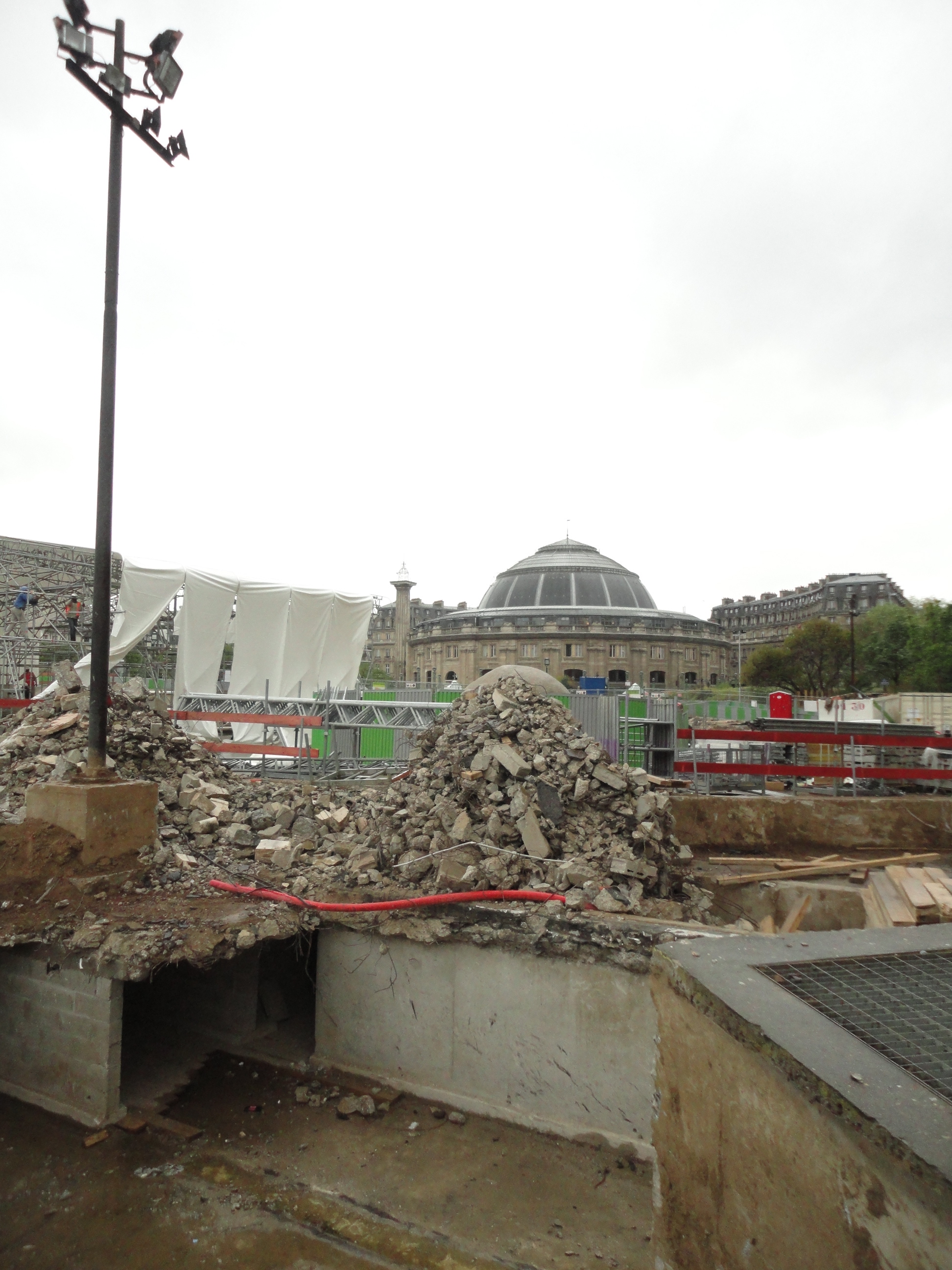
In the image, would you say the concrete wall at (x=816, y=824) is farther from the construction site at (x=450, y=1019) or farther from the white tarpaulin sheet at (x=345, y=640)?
the white tarpaulin sheet at (x=345, y=640)

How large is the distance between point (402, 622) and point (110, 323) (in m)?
82.4

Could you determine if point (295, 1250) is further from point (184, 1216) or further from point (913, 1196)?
point (913, 1196)

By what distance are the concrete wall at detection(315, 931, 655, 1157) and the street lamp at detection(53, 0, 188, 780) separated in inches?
118

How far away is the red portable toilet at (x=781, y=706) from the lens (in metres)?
20.7

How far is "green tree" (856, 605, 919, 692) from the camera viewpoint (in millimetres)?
45719

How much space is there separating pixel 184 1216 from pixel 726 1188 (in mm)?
3804

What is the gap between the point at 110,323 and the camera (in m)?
6.88

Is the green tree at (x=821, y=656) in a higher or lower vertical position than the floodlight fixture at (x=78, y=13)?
lower

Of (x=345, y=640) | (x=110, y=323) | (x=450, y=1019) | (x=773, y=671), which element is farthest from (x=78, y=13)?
(x=773, y=671)

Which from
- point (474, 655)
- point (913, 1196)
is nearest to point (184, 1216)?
point (913, 1196)

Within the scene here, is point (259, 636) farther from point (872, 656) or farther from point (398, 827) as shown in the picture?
point (872, 656)

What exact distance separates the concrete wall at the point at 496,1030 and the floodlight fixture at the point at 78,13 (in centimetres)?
799

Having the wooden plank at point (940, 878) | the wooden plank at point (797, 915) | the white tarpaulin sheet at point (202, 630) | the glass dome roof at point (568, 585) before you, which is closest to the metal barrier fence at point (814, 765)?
the wooden plank at point (940, 878)

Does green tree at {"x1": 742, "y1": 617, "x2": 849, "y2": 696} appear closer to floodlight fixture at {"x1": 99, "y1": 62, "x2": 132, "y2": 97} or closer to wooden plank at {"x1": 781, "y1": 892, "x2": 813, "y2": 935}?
wooden plank at {"x1": 781, "y1": 892, "x2": 813, "y2": 935}
